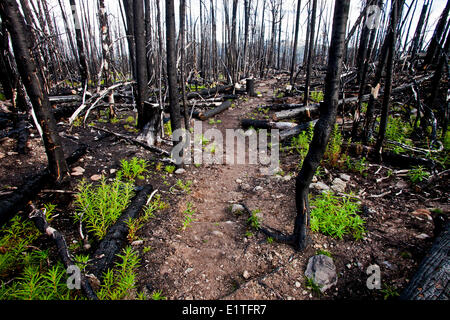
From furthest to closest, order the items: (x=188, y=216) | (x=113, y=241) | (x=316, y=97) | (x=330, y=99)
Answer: (x=316, y=97), (x=188, y=216), (x=113, y=241), (x=330, y=99)

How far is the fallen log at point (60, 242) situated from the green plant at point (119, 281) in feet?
0.38

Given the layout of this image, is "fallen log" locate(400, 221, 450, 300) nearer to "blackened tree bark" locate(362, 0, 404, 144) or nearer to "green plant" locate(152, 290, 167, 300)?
"green plant" locate(152, 290, 167, 300)

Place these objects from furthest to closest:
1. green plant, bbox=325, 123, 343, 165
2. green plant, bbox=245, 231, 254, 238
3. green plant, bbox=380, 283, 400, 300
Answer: green plant, bbox=325, 123, 343, 165
green plant, bbox=245, 231, 254, 238
green plant, bbox=380, 283, 400, 300

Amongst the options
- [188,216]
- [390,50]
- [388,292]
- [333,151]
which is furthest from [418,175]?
[188,216]

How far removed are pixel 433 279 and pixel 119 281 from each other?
2.82 m

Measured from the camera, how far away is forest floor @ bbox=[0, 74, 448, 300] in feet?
7.16

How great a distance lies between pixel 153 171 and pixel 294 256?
10.6 ft

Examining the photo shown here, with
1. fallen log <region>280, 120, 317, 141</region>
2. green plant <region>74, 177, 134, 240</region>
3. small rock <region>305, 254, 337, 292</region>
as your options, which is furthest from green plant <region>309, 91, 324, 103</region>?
green plant <region>74, 177, 134, 240</region>

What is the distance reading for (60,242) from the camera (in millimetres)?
2176

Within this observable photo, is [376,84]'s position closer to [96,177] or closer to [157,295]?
[157,295]

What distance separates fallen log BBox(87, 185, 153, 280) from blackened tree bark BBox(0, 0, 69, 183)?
1298mm

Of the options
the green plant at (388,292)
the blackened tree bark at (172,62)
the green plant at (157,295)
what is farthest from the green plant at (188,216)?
the green plant at (388,292)

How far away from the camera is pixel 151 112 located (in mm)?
5719
